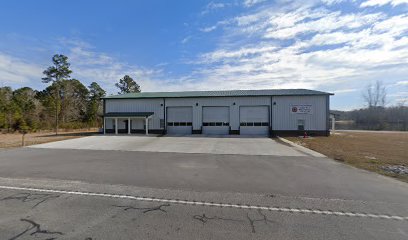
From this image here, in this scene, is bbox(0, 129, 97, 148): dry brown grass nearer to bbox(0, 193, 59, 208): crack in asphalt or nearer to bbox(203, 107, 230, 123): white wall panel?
bbox(0, 193, 59, 208): crack in asphalt

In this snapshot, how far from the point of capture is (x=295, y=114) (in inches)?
1027

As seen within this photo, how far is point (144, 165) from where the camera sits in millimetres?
9734

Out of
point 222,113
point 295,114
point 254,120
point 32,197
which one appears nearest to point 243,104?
point 254,120

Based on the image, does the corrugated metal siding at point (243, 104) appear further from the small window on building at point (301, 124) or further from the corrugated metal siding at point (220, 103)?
the small window on building at point (301, 124)

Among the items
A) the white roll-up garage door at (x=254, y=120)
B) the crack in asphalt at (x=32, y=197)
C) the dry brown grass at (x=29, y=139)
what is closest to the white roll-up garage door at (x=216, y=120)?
the white roll-up garage door at (x=254, y=120)

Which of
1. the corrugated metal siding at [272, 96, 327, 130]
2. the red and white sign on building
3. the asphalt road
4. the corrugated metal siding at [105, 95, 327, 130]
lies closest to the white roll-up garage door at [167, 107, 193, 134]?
the corrugated metal siding at [105, 95, 327, 130]

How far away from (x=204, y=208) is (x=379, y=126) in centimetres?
5789

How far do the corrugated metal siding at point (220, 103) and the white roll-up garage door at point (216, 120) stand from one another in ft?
1.67

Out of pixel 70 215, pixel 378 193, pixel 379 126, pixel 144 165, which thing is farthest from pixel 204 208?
pixel 379 126

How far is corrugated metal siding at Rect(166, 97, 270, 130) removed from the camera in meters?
26.8

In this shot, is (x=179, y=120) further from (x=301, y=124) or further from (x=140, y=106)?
(x=301, y=124)

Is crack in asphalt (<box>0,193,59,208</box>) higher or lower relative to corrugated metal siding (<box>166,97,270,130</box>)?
lower

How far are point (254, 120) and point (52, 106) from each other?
33.1m

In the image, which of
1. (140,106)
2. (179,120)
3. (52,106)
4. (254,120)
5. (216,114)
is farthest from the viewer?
(52,106)
